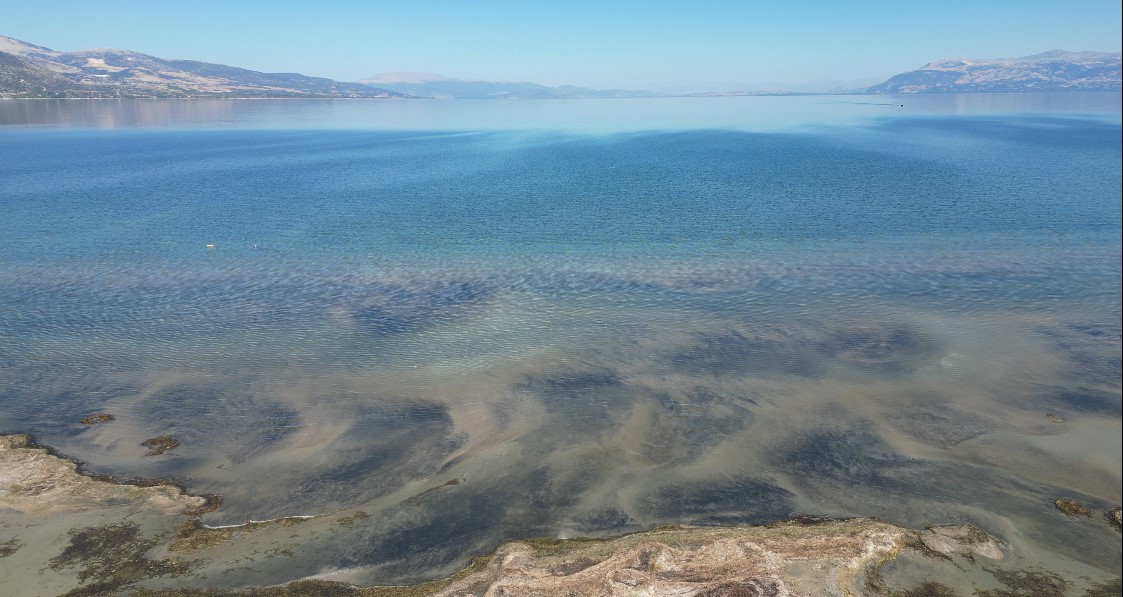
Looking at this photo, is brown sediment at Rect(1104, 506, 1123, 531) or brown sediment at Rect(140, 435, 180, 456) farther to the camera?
brown sediment at Rect(140, 435, 180, 456)

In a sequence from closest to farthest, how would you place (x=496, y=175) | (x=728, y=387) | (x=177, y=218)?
(x=728, y=387)
(x=177, y=218)
(x=496, y=175)

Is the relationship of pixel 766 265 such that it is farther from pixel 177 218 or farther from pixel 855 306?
pixel 177 218

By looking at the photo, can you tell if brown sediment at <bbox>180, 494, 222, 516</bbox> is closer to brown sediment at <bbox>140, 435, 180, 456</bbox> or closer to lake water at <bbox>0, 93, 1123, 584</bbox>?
lake water at <bbox>0, 93, 1123, 584</bbox>

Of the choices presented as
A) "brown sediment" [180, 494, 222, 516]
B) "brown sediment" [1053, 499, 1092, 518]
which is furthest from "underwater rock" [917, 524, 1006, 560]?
"brown sediment" [180, 494, 222, 516]

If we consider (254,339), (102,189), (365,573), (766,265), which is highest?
(102,189)

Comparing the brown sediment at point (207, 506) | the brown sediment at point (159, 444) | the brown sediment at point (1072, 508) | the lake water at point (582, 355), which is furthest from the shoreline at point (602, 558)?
the brown sediment at point (159, 444)

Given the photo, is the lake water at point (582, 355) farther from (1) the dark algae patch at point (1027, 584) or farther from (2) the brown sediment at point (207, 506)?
(1) the dark algae patch at point (1027, 584)

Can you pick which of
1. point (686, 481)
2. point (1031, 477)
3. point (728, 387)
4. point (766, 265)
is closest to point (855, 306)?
point (766, 265)
